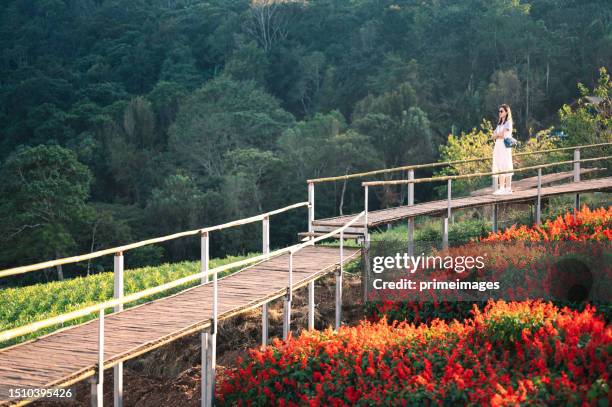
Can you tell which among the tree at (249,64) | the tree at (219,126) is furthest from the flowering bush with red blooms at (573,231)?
the tree at (249,64)

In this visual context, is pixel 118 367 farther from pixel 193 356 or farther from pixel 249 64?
pixel 249 64

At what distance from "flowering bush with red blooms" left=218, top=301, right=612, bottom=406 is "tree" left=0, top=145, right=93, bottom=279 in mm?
33089

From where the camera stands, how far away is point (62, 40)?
245ft

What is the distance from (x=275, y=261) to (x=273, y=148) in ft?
129

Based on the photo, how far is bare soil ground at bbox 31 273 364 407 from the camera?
1477cm

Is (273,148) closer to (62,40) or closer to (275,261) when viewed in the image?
(62,40)

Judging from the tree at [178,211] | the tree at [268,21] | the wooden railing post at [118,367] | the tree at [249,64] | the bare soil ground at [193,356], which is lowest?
the tree at [178,211]

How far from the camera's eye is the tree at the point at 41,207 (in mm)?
42656

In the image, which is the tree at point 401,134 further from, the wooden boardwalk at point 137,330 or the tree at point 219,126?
the wooden boardwalk at point 137,330

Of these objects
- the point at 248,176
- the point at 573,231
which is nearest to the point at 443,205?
the point at 573,231

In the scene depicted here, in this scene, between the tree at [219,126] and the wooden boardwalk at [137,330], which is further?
the tree at [219,126]

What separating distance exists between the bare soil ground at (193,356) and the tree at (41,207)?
86.6 ft

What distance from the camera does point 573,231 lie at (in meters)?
15.6

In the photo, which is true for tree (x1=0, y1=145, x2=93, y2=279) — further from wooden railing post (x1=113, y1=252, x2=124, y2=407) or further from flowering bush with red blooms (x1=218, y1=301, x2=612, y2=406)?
flowering bush with red blooms (x1=218, y1=301, x2=612, y2=406)
